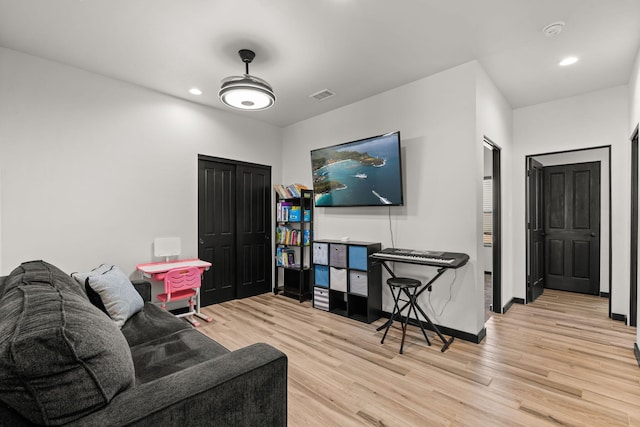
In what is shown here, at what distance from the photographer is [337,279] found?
13.0ft

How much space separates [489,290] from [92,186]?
594 centimetres

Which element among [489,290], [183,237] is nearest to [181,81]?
[183,237]

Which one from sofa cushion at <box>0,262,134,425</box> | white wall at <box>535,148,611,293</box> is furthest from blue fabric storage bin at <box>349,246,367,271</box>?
white wall at <box>535,148,611,293</box>

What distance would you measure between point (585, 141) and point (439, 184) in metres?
2.28

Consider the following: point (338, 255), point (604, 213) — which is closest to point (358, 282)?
point (338, 255)

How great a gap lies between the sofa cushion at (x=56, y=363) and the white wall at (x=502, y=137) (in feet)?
10.5

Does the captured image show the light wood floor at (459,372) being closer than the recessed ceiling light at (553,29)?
Yes

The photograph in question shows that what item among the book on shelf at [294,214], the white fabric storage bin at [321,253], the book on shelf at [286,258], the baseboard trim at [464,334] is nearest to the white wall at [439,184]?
the baseboard trim at [464,334]

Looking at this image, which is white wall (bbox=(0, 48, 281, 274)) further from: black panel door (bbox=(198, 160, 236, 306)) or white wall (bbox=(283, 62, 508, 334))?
white wall (bbox=(283, 62, 508, 334))

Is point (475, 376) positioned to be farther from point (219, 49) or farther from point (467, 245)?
point (219, 49)

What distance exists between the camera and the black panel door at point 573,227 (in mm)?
4754

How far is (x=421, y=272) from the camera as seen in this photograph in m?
3.45

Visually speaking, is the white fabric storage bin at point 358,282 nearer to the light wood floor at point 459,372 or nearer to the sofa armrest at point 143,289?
the light wood floor at point 459,372

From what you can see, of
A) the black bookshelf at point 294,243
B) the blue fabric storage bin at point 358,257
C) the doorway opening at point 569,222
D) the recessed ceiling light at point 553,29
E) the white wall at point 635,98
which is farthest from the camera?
the black bookshelf at point 294,243
